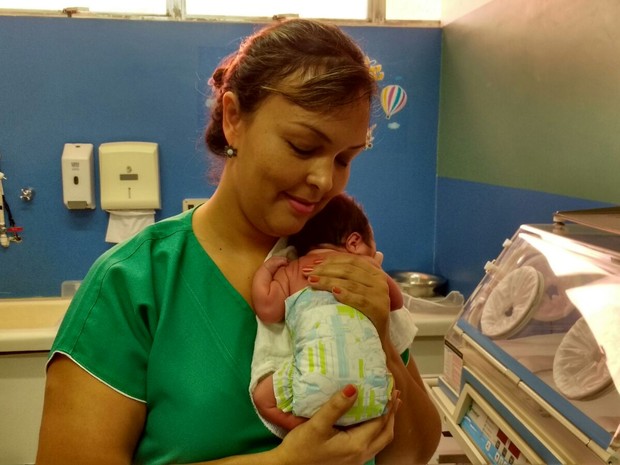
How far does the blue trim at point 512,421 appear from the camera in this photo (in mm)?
1021

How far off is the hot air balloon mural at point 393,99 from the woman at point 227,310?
1.79 metres

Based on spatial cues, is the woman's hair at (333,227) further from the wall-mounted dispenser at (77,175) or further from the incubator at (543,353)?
the wall-mounted dispenser at (77,175)

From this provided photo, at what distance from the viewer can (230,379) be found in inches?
35.6

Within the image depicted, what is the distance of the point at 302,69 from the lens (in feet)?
2.92

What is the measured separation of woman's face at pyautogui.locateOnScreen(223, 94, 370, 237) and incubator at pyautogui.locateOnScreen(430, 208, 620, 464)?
0.56 m

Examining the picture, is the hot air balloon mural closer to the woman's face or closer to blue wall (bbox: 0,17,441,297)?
A: blue wall (bbox: 0,17,441,297)

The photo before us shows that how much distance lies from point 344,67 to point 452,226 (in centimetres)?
182

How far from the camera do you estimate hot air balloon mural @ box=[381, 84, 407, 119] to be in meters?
2.70

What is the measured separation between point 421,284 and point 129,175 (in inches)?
56.6

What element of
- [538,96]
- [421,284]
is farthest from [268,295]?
[421,284]

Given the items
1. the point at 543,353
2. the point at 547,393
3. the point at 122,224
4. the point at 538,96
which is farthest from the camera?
the point at 122,224

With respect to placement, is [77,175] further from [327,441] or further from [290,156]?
[327,441]

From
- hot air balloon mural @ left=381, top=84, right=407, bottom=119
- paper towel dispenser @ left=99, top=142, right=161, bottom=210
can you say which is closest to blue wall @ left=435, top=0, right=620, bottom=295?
hot air balloon mural @ left=381, top=84, right=407, bottom=119

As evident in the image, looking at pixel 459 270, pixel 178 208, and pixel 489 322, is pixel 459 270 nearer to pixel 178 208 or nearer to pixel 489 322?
pixel 489 322
